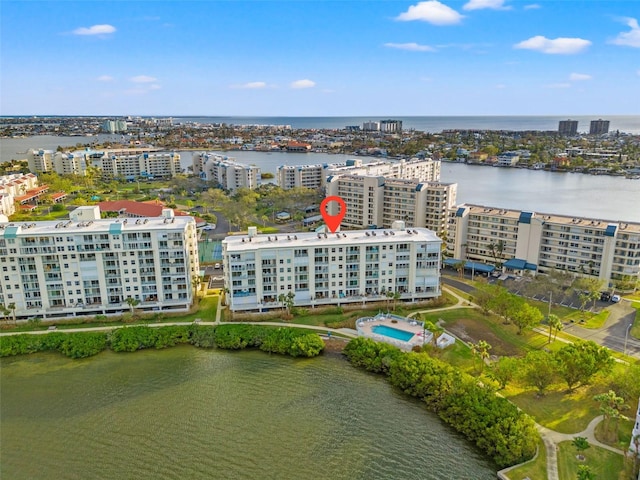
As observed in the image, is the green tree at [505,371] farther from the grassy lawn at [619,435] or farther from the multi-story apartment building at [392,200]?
the multi-story apartment building at [392,200]

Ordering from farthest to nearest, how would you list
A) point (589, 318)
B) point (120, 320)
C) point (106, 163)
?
point (106, 163)
point (120, 320)
point (589, 318)

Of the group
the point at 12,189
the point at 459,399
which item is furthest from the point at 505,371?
the point at 12,189

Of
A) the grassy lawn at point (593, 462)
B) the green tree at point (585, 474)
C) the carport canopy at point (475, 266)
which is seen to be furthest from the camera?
the carport canopy at point (475, 266)

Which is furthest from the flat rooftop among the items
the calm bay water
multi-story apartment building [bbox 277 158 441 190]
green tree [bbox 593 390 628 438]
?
multi-story apartment building [bbox 277 158 441 190]

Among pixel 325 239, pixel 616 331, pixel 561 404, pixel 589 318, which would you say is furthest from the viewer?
pixel 325 239

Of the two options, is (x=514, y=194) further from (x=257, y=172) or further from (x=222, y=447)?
(x=222, y=447)

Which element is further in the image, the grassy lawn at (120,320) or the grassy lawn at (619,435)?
the grassy lawn at (120,320)

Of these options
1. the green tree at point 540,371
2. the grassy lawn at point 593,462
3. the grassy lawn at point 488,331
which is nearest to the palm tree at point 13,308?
the grassy lawn at point 488,331

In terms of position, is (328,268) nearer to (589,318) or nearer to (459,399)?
(459,399)
